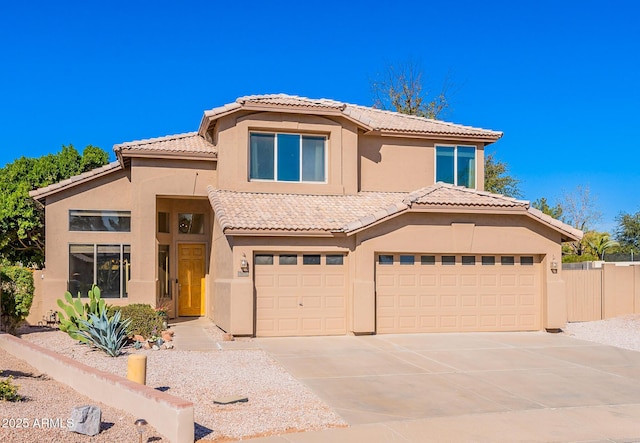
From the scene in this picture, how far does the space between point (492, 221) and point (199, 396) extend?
11161mm

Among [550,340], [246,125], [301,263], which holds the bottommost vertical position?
[550,340]

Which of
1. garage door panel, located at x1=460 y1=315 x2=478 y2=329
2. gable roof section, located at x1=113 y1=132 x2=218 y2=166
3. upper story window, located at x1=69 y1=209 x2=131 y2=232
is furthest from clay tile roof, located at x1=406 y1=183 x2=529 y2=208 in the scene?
upper story window, located at x1=69 y1=209 x2=131 y2=232

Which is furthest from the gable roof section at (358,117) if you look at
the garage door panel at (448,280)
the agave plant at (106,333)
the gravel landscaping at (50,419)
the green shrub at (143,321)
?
the gravel landscaping at (50,419)

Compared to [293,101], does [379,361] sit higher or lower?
lower

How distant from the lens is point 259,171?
20.0 metres

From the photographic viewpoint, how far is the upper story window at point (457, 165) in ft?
73.8

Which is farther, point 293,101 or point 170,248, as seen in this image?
point 170,248

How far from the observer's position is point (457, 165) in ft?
74.1

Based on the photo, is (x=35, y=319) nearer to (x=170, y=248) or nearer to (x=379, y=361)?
(x=170, y=248)

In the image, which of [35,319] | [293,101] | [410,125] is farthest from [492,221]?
[35,319]

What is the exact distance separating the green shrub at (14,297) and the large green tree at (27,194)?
9189mm

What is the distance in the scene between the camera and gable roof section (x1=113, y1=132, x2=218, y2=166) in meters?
19.6

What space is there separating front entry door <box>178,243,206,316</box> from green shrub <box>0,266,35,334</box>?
18.8 feet

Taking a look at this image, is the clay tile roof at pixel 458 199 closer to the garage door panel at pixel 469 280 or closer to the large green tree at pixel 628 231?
the garage door panel at pixel 469 280
